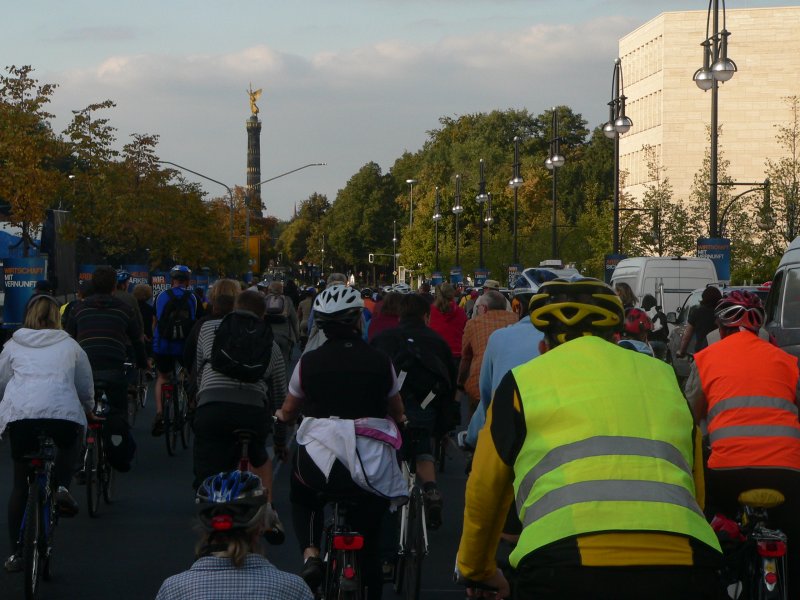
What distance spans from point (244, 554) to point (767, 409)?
3227 mm

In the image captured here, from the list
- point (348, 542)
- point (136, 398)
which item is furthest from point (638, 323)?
point (136, 398)

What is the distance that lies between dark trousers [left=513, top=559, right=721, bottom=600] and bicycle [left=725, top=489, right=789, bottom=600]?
8.76 feet

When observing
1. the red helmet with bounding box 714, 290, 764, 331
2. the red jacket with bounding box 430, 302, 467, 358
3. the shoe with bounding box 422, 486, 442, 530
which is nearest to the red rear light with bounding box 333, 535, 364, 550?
the shoe with bounding box 422, 486, 442, 530

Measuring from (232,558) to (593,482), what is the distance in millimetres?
994

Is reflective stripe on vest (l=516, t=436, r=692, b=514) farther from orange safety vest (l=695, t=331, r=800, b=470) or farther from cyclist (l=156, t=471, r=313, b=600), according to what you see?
orange safety vest (l=695, t=331, r=800, b=470)

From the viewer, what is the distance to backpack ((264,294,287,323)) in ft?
53.5

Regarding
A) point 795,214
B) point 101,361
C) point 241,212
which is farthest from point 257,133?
point 101,361

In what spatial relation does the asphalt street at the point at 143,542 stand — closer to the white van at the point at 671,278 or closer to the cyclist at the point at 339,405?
the cyclist at the point at 339,405

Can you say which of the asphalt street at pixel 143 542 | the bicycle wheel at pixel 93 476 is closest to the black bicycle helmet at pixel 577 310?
the asphalt street at pixel 143 542

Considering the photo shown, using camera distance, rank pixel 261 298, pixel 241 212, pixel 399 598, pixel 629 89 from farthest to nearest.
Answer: pixel 241 212
pixel 629 89
pixel 261 298
pixel 399 598

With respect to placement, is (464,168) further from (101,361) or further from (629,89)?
(101,361)

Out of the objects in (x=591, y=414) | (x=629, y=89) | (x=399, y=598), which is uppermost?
(x=629, y=89)

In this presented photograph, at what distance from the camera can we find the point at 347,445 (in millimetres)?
6418

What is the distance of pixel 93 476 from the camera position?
449 inches
